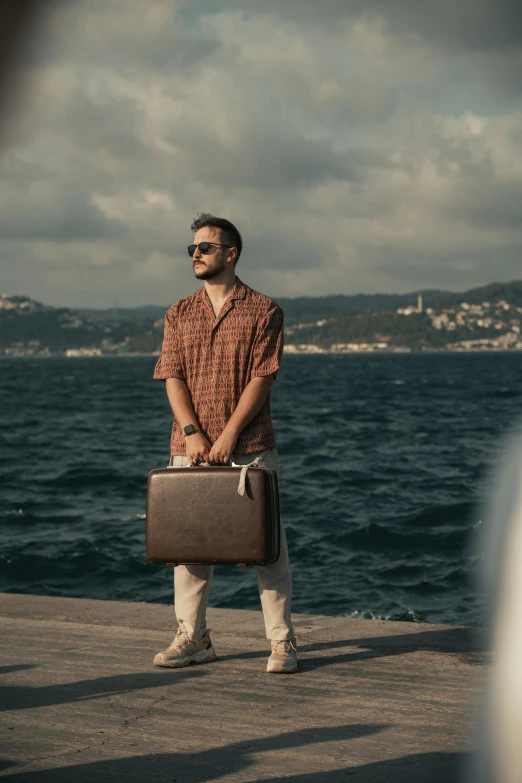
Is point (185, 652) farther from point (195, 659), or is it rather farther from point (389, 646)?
point (389, 646)

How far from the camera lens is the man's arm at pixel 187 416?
4426mm

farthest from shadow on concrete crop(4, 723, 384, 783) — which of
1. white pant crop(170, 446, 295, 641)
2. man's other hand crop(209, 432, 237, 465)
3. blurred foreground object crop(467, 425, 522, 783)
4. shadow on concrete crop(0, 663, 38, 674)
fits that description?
man's other hand crop(209, 432, 237, 465)

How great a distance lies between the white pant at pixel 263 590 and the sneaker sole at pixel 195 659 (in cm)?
9

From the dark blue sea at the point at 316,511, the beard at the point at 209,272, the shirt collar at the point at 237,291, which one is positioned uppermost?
the beard at the point at 209,272

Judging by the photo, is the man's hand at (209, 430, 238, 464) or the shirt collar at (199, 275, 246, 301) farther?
the shirt collar at (199, 275, 246, 301)

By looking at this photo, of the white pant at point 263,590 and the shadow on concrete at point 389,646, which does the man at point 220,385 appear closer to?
the white pant at point 263,590

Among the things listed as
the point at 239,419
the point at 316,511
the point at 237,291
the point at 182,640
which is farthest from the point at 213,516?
the point at 316,511

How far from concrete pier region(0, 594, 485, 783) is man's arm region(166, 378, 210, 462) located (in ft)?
3.30

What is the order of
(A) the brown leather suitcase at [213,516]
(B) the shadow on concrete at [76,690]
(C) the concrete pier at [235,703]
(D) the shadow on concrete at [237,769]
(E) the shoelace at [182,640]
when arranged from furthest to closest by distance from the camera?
(E) the shoelace at [182,640], (A) the brown leather suitcase at [213,516], (B) the shadow on concrete at [76,690], (C) the concrete pier at [235,703], (D) the shadow on concrete at [237,769]

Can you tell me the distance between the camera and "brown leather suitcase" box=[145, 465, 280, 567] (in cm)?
417

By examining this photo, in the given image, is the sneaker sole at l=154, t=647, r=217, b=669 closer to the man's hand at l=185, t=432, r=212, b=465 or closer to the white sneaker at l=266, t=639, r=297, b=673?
the white sneaker at l=266, t=639, r=297, b=673

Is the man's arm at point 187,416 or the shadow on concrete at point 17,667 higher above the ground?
the man's arm at point 187,416

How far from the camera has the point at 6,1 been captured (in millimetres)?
1171

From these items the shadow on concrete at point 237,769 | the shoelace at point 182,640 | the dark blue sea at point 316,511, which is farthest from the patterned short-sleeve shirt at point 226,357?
the dark blue sea at point 316,511
